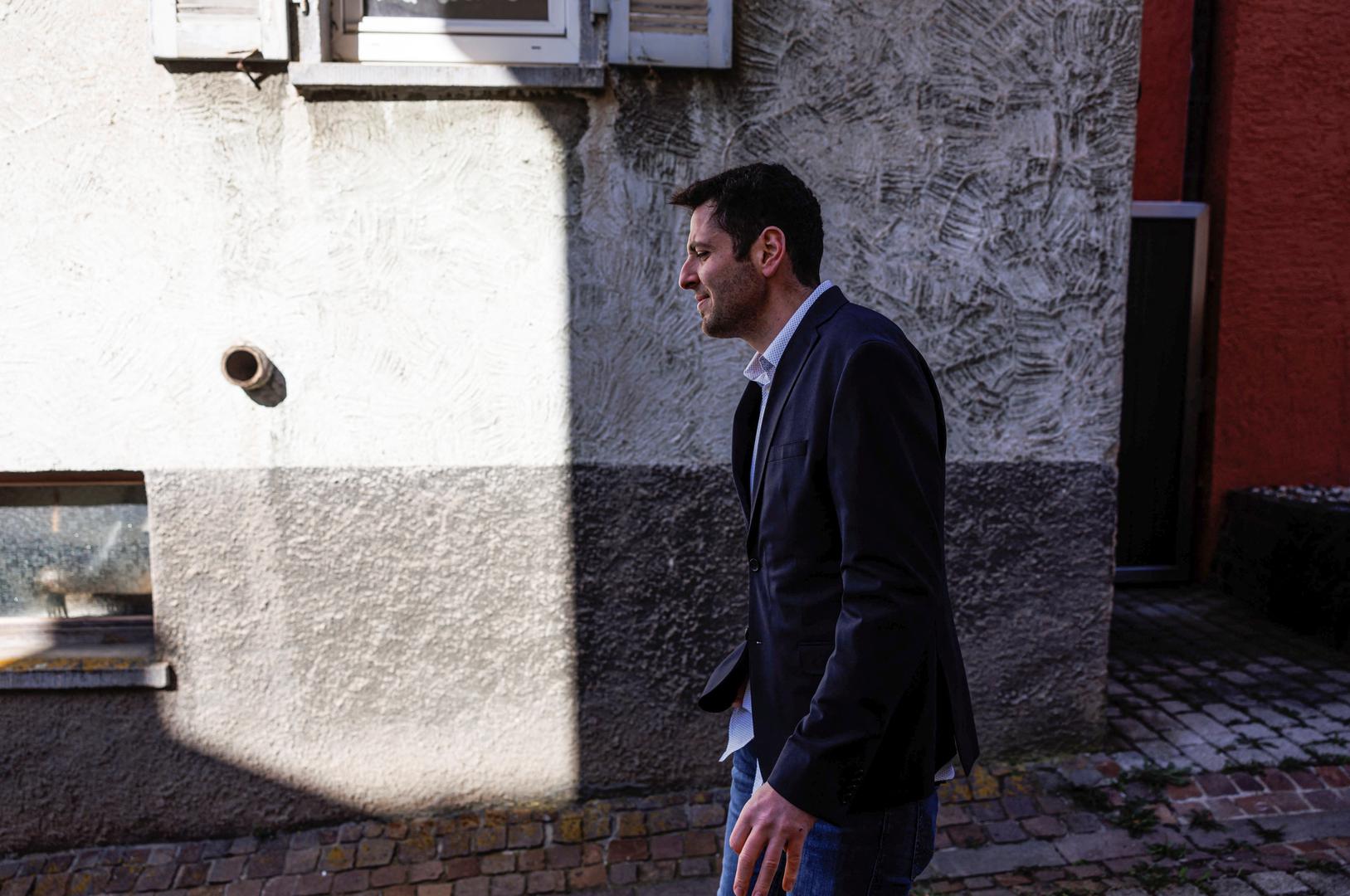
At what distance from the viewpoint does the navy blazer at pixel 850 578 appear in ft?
5.12

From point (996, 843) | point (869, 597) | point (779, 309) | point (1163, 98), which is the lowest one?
point (996, 843)

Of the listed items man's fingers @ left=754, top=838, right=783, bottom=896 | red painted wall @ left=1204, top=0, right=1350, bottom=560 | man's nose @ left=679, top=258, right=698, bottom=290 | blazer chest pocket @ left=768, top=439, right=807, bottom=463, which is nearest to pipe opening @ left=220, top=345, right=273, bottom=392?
man's nose @ left=679, top=258, right=698, bottom=290

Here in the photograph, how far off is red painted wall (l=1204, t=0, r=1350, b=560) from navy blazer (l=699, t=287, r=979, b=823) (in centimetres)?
497

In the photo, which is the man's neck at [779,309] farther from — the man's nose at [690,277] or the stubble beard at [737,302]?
the man's nose at [690,277]

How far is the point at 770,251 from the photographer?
1913 mm

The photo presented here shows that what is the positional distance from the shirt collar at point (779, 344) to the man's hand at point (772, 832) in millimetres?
814

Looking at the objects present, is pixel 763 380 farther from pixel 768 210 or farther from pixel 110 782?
pixel 110 782

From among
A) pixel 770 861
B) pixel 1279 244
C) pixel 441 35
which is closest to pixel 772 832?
pixel 770 861

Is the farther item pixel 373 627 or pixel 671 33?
pixel 373 627

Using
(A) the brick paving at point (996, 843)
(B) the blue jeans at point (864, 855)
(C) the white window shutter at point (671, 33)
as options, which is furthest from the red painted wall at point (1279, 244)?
(B) the blue jeans at point (864, 855)

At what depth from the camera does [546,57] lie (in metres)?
3.51

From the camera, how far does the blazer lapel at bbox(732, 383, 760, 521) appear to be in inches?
82.4

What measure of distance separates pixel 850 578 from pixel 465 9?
297 centimetres

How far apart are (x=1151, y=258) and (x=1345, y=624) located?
2415 mm
